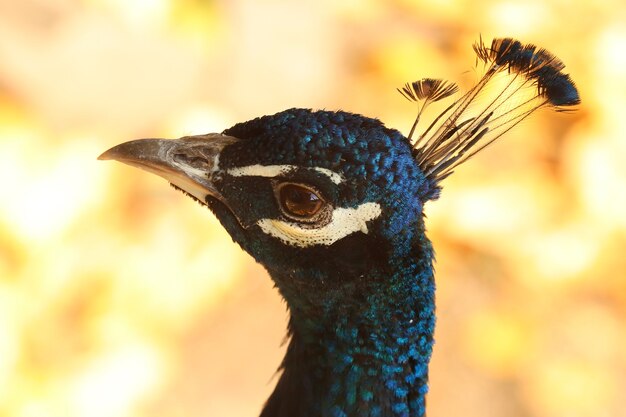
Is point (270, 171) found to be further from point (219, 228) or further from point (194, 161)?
point (219, 228)

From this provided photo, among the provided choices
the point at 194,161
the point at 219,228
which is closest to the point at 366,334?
the point at 194,161

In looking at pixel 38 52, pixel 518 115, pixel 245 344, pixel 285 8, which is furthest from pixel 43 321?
pixel 518 115

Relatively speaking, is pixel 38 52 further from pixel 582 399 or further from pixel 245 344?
pixel 582 399

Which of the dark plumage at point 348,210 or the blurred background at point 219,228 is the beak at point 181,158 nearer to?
the dark plumage at point 348,210

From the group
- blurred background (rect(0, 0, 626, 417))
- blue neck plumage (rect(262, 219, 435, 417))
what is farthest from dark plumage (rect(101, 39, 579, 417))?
blurred background (rect(0, 0, 626, 417))

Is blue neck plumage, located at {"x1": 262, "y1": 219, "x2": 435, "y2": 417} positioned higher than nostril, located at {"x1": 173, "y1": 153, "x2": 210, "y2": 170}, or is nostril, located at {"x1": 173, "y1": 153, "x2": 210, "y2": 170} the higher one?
nostril, located at {"x1": 173, "y1": 153, "x2": 210, "y2": 170}

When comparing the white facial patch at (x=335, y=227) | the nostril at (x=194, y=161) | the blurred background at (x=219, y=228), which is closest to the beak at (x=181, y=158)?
the nostril at (x=194, y=161)

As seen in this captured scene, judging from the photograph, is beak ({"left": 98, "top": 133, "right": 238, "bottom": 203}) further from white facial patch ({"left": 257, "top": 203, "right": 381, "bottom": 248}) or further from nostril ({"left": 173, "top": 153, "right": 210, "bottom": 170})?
white facial patch ({"left": 257, "top": 203, "right": 381, "bottom": 248})
